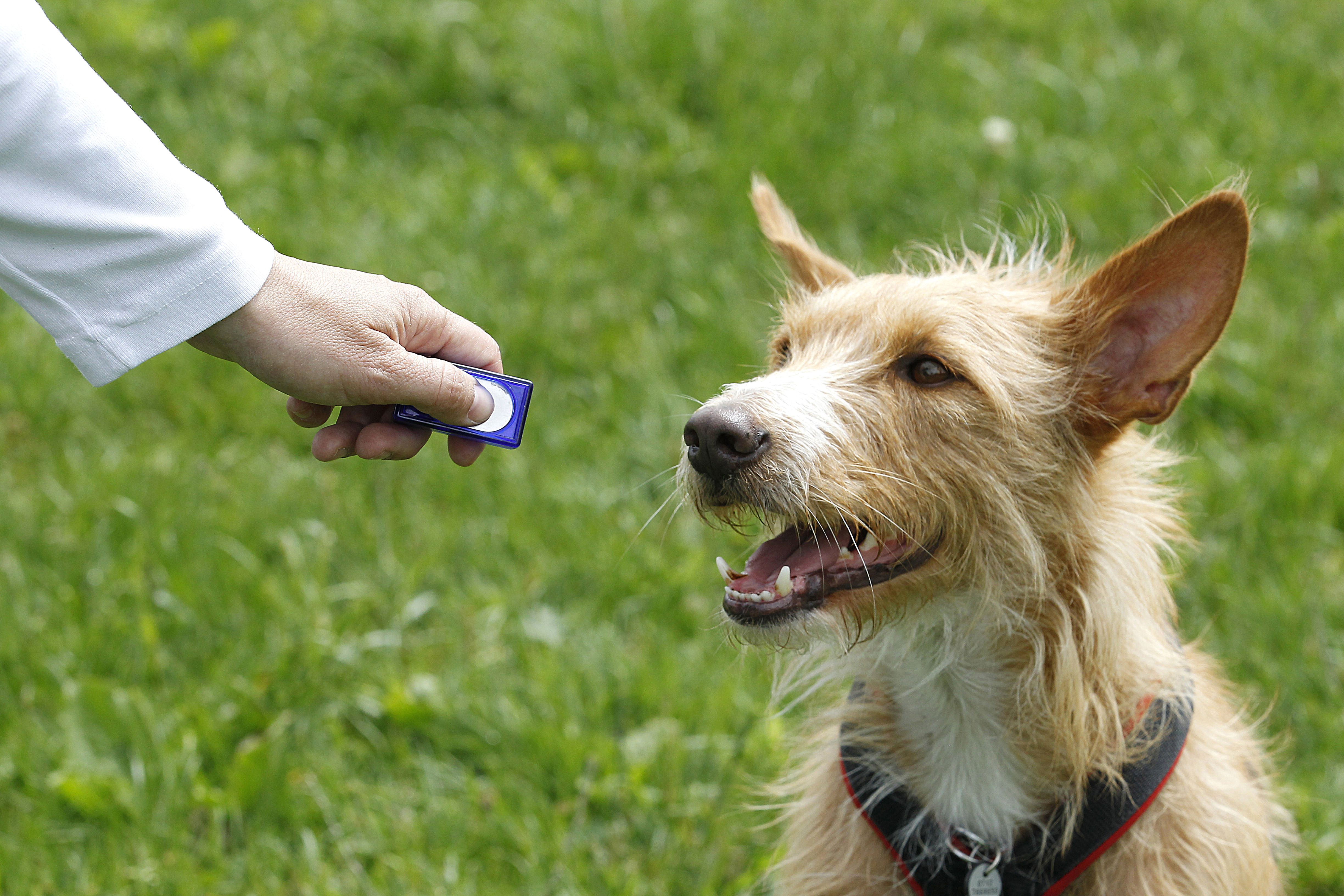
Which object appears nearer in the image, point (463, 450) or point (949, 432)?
point (949, 432)

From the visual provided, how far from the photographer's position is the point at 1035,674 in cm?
264

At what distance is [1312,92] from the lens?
238 inches

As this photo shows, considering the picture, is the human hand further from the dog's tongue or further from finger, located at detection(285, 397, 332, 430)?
the dog's tongue

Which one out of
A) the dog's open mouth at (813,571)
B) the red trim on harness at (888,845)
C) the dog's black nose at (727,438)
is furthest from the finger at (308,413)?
the red trim on harness at (888,845)

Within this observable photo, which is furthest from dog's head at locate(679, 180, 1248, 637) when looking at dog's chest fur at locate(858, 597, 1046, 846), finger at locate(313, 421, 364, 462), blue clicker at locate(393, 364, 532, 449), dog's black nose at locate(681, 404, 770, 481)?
finger at locate(313, 421, 364, 462)

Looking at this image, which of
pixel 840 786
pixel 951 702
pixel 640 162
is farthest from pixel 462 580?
pixel 640 162

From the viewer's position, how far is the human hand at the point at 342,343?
90.7 inches

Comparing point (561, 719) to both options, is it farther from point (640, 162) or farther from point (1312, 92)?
point (1312, 92)

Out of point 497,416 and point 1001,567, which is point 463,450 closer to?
point 497,416

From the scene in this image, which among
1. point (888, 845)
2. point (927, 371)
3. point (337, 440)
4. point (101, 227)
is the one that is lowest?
point (888, 845)

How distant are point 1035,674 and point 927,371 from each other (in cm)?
68

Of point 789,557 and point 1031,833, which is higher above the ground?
point 789,557

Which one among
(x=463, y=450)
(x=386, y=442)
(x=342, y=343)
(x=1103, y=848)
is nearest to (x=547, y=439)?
(x=463, y=450)

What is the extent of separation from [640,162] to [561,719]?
3.18 metres
